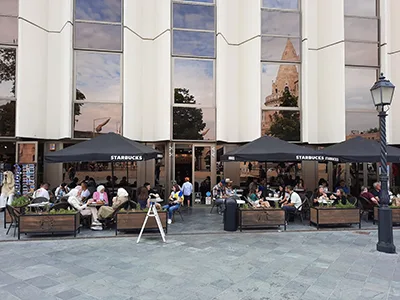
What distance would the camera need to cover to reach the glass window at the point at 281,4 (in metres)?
14.1

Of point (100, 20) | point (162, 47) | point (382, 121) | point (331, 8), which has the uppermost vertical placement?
point (331, 8)

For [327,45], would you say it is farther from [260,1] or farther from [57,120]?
[57,120]

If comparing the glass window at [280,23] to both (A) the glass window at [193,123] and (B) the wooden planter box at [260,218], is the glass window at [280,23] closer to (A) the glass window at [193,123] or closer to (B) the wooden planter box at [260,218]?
(A) the glass window at [193,123]

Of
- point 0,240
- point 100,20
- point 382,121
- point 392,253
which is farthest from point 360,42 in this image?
point 0,240

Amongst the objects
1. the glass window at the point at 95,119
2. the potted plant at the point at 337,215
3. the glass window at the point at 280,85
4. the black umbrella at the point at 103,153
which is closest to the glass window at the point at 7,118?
the glass window at the point at 95,119

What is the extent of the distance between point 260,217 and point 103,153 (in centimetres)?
493

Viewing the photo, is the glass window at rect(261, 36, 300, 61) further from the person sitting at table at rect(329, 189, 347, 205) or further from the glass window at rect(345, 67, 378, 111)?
the person sitting at table at rect(329, 189, 347, 205)

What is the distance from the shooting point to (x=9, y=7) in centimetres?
1216

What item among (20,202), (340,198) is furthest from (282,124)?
(20,202)

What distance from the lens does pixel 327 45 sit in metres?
14.1

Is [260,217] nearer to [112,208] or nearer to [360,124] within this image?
[112,208]

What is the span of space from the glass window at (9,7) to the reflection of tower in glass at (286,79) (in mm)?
11546

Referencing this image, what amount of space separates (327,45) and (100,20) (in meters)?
10.7

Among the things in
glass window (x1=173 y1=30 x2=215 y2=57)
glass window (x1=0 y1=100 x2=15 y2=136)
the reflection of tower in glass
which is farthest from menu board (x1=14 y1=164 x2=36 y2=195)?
the reflection of tower in glass
